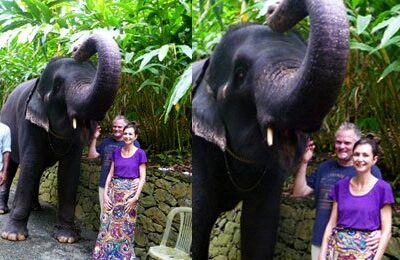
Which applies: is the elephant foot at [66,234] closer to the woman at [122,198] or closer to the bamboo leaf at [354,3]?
the woman at [122,198]

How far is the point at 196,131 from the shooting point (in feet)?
3.06

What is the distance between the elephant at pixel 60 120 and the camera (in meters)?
1.37

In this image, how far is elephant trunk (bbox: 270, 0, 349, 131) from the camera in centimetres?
51

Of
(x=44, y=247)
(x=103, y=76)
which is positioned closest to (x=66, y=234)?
(x=44, y=247)

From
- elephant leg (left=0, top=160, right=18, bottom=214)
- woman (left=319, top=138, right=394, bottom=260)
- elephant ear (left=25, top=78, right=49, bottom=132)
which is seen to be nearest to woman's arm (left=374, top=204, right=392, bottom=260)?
woman (left=319, top=138, right=394, bottom=260)

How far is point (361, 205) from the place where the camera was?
839 millimetres

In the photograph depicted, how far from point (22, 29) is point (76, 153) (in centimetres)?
50

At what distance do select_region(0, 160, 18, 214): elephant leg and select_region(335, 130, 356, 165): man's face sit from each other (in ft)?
5.06

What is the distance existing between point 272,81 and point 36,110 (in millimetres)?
1468

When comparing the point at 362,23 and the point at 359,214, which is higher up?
the point at 362,23

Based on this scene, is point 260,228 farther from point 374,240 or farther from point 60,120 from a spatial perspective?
point 60,120

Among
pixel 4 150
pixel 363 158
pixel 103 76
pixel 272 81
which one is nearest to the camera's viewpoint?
pixel 272 81

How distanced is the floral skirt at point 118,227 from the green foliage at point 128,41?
0.19 metres

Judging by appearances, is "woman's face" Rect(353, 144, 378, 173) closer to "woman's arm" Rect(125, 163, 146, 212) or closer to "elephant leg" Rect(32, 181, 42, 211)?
"woman's arm" Rect(125, 163, 146, 212)
